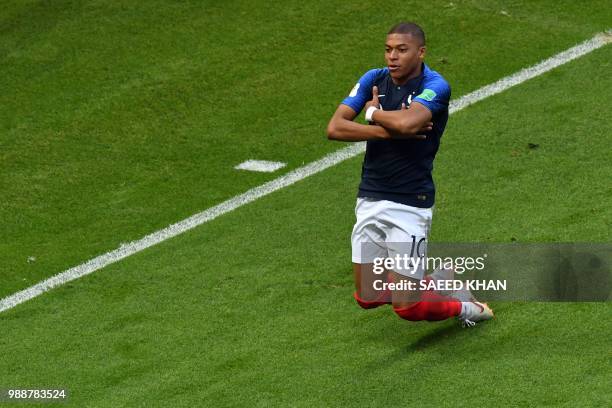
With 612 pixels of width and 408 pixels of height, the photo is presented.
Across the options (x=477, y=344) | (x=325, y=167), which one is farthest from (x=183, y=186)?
(x=477, y=344)

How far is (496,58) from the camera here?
525 inches

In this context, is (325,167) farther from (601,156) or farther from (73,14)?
(73,14)

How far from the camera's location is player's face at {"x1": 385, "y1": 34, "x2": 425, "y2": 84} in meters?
8.45

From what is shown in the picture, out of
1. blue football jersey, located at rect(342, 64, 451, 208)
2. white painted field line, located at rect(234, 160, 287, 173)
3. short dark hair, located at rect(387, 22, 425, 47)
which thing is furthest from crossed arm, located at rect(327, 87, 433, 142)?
white painted field line, located at rect(234, 160, 287, 173)

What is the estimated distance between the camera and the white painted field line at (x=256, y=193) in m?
10.4

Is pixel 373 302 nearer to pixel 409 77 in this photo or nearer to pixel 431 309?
pixel 431 309

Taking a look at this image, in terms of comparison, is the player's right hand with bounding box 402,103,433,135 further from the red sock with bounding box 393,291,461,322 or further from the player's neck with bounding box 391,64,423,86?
the red sock with bounding box 393,291,461,322

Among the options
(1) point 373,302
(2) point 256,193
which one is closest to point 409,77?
(1) point 373,302

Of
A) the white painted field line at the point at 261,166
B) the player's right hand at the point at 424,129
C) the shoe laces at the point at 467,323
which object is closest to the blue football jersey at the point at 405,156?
the player's right hand at the point at 424,129

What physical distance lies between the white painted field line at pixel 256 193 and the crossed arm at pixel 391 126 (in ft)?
9.32

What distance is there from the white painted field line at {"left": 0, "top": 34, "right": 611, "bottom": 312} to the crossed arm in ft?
9.32

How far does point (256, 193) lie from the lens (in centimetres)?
1152

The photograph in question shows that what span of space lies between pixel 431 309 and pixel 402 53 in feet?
5.34

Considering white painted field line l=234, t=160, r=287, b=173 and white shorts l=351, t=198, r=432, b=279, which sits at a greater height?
white shorts l=351, t=198, r=432, b=279
